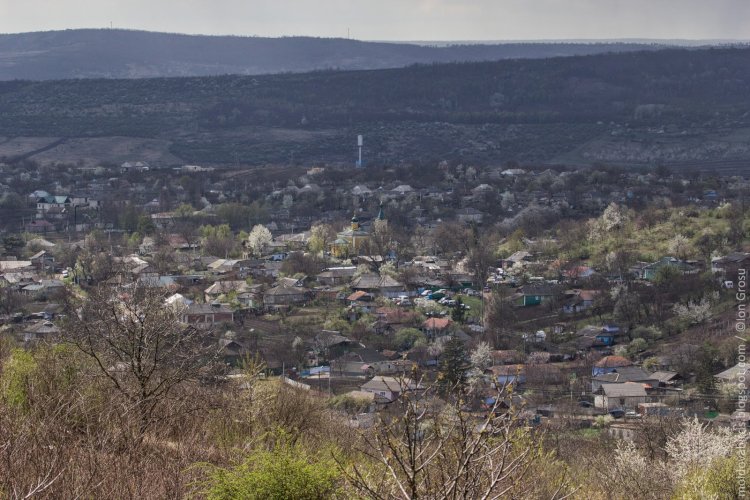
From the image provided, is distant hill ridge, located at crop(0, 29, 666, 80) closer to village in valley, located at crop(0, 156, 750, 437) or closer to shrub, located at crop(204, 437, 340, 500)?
village in valley, located at crop(0, 156, 750, 437)

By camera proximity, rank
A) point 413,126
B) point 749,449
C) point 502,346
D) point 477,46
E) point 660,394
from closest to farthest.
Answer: point 749,449 → point 660,394 → point 502,346 → point 413,126 → point 477,46

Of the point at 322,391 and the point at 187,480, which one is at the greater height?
the point at 187,480

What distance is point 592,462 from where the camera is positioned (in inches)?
566

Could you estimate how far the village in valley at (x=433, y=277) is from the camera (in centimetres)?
2147

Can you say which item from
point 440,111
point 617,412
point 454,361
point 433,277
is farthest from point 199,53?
point 617,412

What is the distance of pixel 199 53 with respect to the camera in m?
155

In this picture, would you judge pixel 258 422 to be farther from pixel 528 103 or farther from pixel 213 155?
pixel 528 103

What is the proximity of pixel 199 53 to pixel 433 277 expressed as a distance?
12640cm

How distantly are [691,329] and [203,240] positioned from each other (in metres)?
18.6

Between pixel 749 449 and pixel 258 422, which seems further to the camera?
pixel 749 449

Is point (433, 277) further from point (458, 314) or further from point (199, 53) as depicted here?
point (199, 53)

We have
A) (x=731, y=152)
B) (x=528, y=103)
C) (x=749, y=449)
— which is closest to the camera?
(x=749, y=449)

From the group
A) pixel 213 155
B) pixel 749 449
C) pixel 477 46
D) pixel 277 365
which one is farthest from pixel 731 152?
pixel 477 46

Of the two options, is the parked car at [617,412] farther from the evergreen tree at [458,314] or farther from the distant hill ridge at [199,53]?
the distant hill ridge at [199,53]
